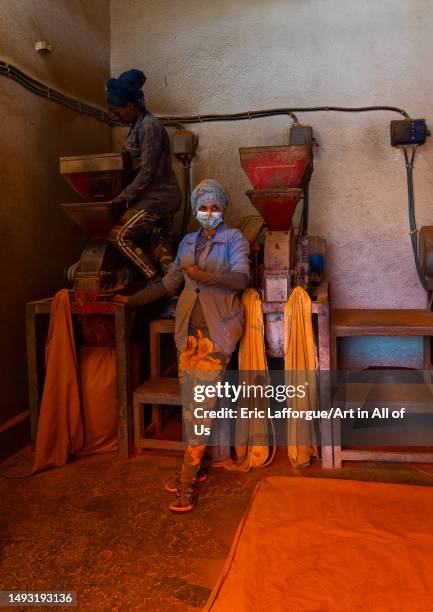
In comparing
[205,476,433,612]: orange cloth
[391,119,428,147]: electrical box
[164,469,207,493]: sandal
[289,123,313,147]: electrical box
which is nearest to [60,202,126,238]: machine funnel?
[289,123,313,147]: electrical box

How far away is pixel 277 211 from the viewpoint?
3.13m

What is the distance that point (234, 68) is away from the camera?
4.48 metres

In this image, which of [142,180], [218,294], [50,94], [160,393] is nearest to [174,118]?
[50,94]

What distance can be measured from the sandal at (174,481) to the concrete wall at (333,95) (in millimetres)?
1869

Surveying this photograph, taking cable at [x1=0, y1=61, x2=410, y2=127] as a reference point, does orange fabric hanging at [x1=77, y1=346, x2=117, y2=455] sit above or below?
below

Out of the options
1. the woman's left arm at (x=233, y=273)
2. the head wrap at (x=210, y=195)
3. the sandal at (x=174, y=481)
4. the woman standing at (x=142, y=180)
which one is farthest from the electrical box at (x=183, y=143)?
the sandal at (x=174, y=481)

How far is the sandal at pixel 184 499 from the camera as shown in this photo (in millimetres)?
2729

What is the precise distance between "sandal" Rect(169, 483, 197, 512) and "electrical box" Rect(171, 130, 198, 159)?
2.78 meters

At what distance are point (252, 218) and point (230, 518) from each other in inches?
90.2

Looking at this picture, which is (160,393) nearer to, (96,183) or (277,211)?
(277,211)

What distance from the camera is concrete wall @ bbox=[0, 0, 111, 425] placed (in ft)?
11.3

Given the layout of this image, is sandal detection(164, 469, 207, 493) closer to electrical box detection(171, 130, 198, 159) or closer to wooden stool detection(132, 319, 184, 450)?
wooden stool detection(132, 319, 184, 450)

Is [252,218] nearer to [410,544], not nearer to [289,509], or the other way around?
[289,509]

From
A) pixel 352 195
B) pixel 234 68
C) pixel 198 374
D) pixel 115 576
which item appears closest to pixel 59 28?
pixel 234 68
